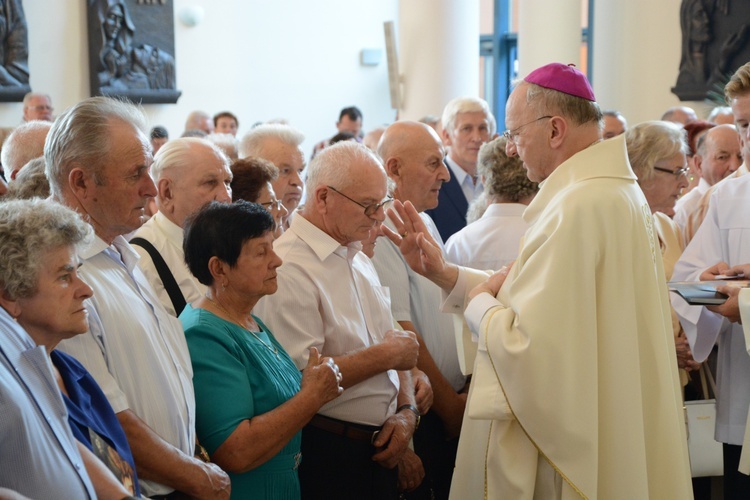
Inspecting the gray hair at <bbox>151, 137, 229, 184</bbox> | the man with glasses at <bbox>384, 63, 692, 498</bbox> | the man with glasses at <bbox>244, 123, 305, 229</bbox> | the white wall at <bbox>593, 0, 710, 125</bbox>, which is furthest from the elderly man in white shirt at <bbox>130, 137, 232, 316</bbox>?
the white wall at <bbox>593, 0, 710, 125</bbox>

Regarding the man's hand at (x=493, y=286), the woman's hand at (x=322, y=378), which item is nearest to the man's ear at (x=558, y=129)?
Result: the man's hand at (x=493, y=286)

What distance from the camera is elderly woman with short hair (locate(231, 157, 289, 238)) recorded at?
13.3ft

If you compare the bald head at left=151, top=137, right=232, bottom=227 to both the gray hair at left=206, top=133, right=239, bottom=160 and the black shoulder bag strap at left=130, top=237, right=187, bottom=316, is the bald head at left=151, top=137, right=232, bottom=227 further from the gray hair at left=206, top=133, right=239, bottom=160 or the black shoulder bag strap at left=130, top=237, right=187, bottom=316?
the gray hair at left=206, top=133, right=239, bottom=160

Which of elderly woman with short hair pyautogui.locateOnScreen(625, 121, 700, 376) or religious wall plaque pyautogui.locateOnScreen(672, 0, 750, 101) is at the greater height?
religious wall plaque pyautogui.locateOnScreen(672, 0, 750, 101)

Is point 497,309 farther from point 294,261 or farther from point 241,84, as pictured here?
point 241,84

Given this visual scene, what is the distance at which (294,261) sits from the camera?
3309mm

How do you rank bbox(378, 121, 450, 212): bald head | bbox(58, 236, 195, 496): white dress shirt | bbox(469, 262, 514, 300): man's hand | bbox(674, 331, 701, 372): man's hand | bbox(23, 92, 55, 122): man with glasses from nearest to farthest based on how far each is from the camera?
bbox(58, 236, 195, 496): white dress shirt < bbox(469, 262, 514, 300): man's hand < bbox(674, 331, 701, 372): man's hand < bbox(378, 121, 450, 212): bald head < bbox(23, 92, 55, 122): man with glasses

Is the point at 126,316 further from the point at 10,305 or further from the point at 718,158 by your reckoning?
the point at 718,158

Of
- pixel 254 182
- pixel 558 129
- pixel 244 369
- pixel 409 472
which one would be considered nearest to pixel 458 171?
pixel 254 182

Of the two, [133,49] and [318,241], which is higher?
[133,49]

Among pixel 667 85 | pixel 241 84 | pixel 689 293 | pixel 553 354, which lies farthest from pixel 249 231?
pixel 241 84

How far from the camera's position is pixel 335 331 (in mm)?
3283

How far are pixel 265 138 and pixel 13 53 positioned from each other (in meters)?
6.66

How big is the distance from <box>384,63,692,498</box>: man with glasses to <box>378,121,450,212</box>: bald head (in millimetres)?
1384
